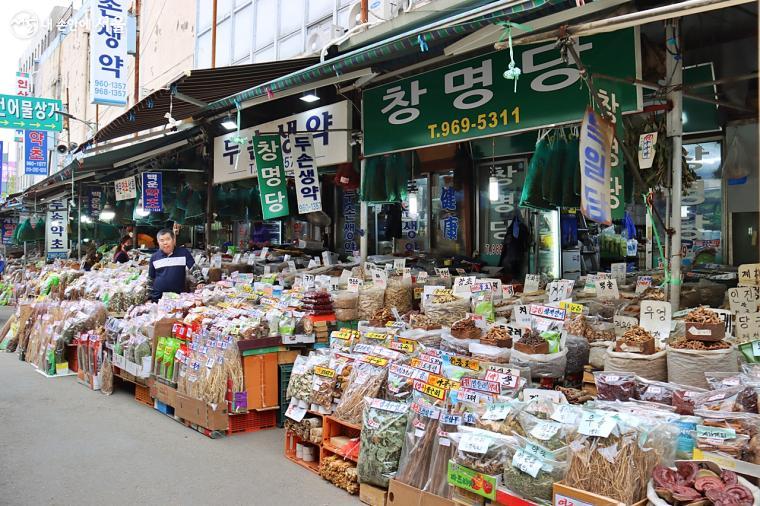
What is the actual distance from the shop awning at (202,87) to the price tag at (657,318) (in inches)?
177

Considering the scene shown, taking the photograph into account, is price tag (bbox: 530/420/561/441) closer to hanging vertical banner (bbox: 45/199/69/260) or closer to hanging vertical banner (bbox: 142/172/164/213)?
hanging vertical banner (bbox: 142/172/164/213)

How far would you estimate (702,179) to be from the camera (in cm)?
815

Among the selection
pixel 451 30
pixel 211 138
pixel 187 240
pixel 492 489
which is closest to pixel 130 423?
pixel 492 489

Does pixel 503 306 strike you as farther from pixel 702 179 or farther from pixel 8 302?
pixel 8 302

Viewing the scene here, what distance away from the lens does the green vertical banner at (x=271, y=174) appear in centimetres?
855

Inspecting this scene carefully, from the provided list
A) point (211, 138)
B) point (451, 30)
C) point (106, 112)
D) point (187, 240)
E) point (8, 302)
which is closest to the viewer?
point (451, 30)

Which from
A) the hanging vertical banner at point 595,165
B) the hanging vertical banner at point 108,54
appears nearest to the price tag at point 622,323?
the hanging vertical banner at point 595,165

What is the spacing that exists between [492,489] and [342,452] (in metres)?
1.65

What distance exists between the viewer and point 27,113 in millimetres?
14758

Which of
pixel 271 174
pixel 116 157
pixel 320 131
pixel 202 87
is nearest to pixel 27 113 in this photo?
pixel 116 157

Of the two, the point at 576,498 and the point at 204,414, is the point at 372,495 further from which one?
the point at 204,414

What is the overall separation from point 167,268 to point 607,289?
6154 mm

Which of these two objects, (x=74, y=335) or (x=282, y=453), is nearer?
(x=282, y=453)

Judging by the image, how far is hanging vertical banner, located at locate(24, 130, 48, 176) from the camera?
24.6 metres
